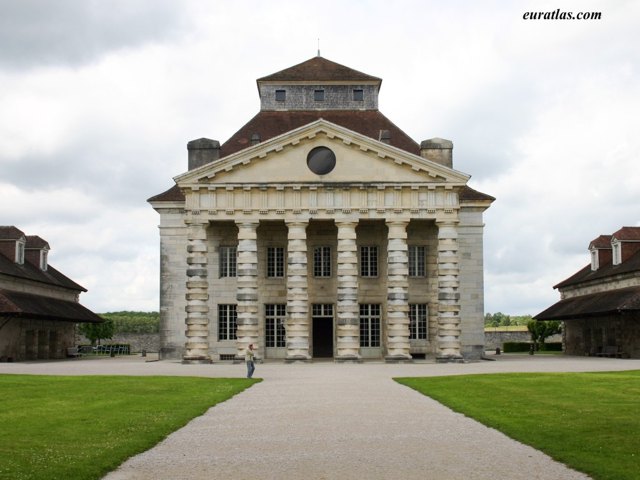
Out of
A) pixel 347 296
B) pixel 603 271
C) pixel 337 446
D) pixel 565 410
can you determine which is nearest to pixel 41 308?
pixel 347 296

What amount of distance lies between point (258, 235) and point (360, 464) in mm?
38655

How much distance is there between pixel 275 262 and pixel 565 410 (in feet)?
108

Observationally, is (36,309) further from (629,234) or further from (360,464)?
(360,464)

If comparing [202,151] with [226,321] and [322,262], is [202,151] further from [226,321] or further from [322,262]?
[226,321]

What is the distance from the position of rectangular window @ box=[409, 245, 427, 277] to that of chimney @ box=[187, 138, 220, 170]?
40.9 ft

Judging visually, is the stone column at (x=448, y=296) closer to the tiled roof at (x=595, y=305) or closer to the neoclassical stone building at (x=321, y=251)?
the neoclassical stone building at (x=321, y=251)

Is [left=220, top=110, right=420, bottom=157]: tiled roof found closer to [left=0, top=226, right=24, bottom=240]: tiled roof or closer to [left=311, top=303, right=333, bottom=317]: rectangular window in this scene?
[left=311, top=303, right=333, bottom=317]: rectangular window

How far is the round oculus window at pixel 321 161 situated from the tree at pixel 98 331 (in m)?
34.5

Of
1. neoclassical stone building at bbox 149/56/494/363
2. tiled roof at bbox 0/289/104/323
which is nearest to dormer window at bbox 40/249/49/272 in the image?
tiled roof at bbox 0/289/104/323

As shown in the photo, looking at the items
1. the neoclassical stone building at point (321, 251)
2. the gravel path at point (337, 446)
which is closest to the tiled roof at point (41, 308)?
the neoclassical stone building at point (321, 251)

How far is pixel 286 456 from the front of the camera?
13789 mm

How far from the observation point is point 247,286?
47.0 m

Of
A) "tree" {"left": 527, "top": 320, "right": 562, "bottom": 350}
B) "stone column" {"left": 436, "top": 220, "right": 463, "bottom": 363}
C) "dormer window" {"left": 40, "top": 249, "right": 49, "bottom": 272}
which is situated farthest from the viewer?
"tree" {"left": 527, "top": 320, "right": 562, "bottom": 350}

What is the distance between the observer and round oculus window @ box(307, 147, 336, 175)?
47469 mm
